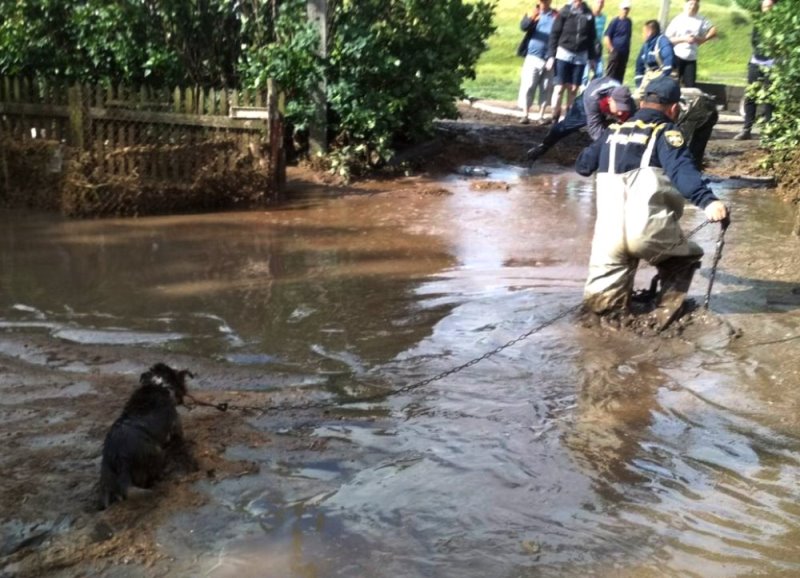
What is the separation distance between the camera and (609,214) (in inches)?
259

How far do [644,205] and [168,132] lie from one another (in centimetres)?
664

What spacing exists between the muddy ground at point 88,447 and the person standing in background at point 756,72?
873cm

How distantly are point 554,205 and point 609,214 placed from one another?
4656 millimetres

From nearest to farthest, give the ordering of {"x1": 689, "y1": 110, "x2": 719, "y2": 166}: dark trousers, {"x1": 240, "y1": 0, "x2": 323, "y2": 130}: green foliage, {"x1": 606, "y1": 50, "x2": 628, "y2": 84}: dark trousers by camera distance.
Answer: {"x1": 689, "y1": 110, "x2": 719, "y2": 166}: dark trousers < {"x1": 240, "y1": 0, "x2": 323, "y2": 130}: green foliage < {"x1": 606, "y1": 50, "x2": 628, "y2": 84}: dark trousers

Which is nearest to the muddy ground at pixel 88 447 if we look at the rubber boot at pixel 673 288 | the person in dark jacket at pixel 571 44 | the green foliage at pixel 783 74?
the rubber boot at pixel 673 288

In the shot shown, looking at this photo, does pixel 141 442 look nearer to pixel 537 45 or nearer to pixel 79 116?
pixel 79 116

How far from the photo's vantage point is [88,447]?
15.6 feet

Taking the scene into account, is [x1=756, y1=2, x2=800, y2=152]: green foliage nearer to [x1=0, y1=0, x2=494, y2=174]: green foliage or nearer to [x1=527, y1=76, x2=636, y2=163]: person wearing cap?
[x1=527, y1=76, x2=636, y2=163]: person wearing cap

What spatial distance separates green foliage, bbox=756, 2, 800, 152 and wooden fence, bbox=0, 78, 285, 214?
6037 millimetres

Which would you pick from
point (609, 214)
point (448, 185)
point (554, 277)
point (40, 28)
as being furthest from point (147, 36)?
point (609, 214)

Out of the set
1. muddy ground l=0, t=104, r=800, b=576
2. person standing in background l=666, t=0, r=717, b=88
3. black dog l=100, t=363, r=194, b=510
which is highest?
person standing in background l=666, t=0, r=717, b=88

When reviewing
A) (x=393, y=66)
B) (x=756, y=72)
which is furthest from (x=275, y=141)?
(x=756, y=72)

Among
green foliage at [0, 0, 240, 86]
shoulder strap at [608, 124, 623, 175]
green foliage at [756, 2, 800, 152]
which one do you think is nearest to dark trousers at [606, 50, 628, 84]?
green foliage at [756, 2, 800, 152]

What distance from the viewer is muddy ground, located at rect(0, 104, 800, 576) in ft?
12.4
